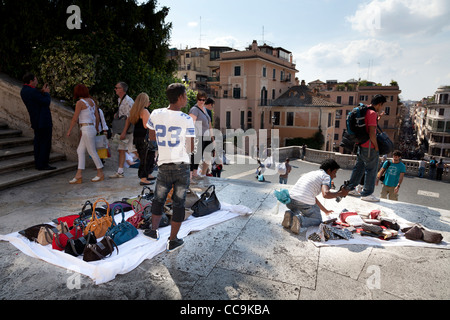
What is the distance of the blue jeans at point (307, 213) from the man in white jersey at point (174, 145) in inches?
73.7

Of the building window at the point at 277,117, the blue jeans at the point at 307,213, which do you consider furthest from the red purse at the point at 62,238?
the building window at the point at 277,117

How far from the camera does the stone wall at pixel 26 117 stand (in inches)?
292

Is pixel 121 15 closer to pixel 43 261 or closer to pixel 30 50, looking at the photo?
pixel 30 50

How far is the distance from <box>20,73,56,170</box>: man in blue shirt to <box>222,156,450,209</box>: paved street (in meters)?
9.82

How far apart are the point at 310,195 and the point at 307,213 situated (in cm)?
29

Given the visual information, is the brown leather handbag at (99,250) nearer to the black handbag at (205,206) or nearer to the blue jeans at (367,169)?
the black handbag at (205,206)

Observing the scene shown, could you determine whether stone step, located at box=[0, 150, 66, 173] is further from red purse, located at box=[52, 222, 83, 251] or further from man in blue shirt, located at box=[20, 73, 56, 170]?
red purse, located at box=[52, 222, 83, 251]

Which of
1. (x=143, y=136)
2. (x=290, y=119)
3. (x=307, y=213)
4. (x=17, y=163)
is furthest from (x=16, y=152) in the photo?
(x=290, y=119)

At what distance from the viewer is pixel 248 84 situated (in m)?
41.3

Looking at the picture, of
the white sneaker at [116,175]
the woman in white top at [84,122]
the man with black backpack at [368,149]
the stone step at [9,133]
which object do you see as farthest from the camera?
the stone step at [9,133]

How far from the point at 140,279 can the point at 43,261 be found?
1.23 metres

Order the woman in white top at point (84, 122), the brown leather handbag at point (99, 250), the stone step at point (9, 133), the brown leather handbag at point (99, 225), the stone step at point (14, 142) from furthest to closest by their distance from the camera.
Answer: the stone step at point (9, 133)
the stone step at point (14, 142)
the woman in white top at point (84, 122)
the brown leather handbag at point (99, 225)
the brown leather handbag at point (99, 250)

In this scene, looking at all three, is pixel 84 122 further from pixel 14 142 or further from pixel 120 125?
pixel 14 142
